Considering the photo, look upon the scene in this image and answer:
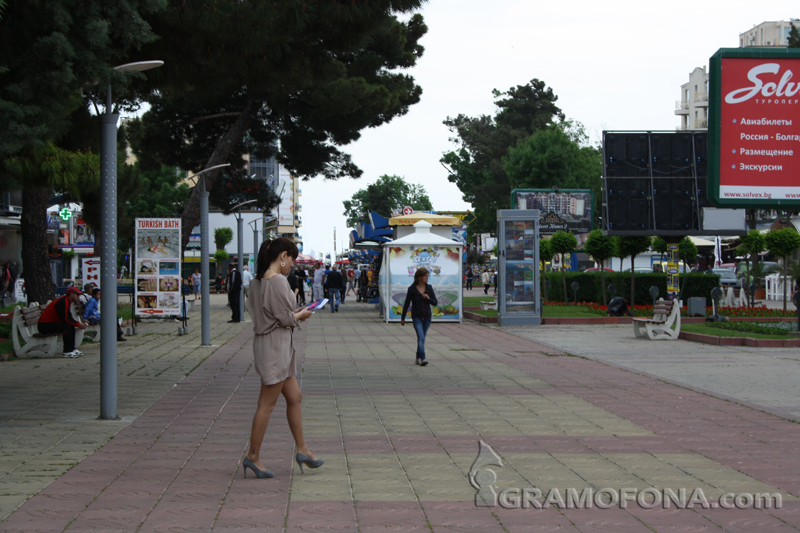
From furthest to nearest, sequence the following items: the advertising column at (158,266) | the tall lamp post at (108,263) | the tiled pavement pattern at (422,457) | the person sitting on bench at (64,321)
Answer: the advertising column at (158,266)
the person sitting on bench at (64,321)
the tall lamp post at (108,263)
the tiled pavement pattern at (422,457)

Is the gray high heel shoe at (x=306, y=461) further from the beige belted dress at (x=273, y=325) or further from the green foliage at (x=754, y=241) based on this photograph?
the green foliage at (x=754, y=241)

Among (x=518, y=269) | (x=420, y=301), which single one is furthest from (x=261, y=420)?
(x=518, y=269)

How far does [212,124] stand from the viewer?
1177 inches

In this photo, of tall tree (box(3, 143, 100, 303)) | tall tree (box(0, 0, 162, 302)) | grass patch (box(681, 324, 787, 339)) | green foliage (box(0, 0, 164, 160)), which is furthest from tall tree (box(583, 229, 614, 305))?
green foliage (box(0, 0, 164, 160))

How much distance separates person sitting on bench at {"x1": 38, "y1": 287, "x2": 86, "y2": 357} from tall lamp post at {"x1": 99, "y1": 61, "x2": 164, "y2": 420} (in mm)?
6430

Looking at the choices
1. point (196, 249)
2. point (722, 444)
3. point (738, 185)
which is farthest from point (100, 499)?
point (196, 249)

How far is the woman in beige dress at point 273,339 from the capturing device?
19.2ft

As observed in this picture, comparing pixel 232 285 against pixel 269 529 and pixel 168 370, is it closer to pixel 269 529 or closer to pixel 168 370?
pixel 168 370

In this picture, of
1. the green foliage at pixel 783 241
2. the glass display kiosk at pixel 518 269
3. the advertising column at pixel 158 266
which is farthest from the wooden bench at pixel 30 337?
the green foliage at pixel 783 241

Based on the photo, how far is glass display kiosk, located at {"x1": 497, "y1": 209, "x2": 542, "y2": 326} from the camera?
79.8 feet

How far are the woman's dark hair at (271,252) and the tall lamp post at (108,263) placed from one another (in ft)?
9.67

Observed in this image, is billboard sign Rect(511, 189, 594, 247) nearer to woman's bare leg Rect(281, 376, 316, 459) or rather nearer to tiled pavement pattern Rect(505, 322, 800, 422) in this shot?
tiled pavement pattern Rect(505, 322, 800, 422)

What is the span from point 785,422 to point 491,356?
7.23 metres

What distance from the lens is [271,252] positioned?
598 centimetres
